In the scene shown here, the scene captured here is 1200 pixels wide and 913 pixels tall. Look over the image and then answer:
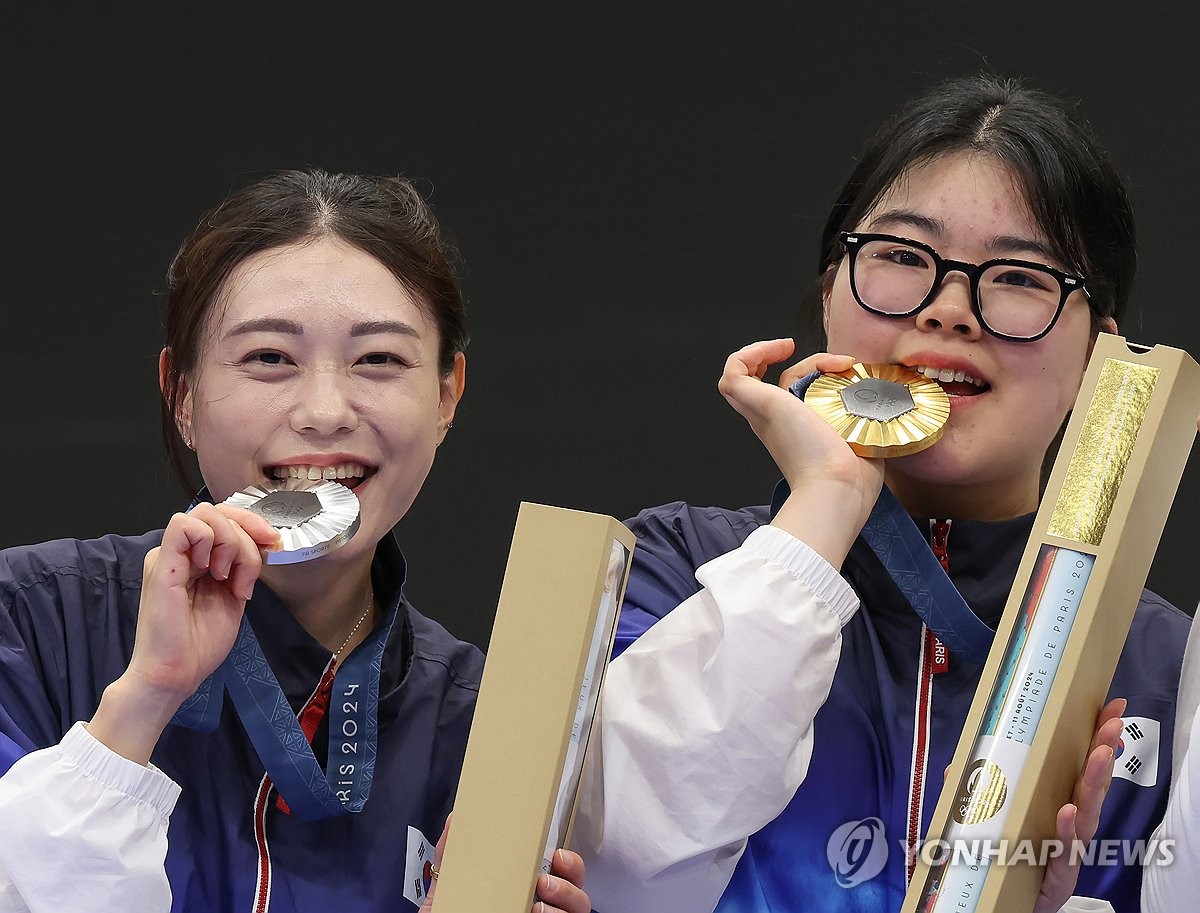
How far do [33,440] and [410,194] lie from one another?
Result: 776 millimetres

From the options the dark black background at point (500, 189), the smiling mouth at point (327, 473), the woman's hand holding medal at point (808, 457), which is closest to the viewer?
the woman's hand holding medal at point (808, 457)

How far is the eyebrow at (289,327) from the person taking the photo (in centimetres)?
153

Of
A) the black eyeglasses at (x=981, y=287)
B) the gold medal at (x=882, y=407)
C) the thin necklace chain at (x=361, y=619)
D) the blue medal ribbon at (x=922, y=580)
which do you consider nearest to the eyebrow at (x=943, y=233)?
the black eyeglasses at (x=981, y=287)

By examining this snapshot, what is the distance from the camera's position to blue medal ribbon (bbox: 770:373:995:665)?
1.49 metres

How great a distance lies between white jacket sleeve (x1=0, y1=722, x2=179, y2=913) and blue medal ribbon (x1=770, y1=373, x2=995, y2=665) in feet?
2.10

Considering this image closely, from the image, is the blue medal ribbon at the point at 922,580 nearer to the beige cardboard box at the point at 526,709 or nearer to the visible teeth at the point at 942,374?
the visible teeth at the point at 942,374

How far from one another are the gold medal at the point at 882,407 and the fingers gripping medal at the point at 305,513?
1.36 feet

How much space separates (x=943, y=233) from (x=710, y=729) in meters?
0.51

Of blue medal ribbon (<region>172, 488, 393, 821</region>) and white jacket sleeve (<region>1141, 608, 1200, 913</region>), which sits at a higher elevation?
white jacket sleeve (<region>1141, 608, 1200, 913</region>)

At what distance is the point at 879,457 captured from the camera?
4.85ft

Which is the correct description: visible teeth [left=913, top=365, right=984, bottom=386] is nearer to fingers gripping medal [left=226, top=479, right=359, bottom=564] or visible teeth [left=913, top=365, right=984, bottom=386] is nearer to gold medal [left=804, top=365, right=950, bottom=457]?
gold medal [left=804, top=365, right=950, bottom=457]

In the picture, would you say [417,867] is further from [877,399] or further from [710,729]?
[877,399]

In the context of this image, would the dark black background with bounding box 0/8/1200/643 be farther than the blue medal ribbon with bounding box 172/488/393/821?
Yes

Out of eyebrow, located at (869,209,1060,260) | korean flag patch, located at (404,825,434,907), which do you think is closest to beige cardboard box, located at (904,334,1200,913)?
→ eyebrow, located at (869,209,1060,260)
